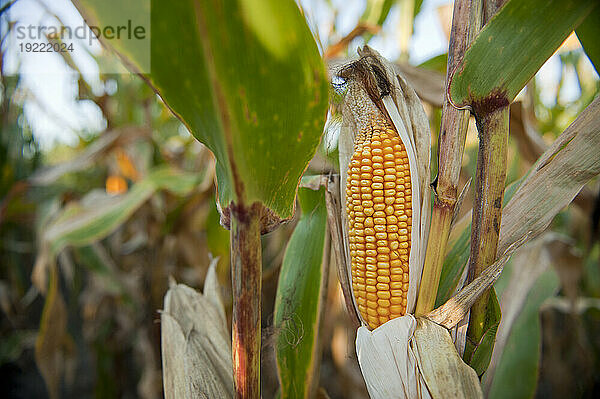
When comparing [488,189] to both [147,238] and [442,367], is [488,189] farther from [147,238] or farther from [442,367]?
[147,238]

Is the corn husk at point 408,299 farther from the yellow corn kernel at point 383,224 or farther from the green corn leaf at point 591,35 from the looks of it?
the green corn leaf at point 591,35

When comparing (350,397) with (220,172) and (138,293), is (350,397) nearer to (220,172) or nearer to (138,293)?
(138,293)

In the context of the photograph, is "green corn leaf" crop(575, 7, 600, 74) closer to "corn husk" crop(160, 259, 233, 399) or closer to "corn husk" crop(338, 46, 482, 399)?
"corn husk" crop(338, 46, 482, 399)

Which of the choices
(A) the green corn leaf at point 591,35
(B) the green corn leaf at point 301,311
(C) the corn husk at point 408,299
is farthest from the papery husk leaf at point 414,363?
(A) the green corn leaf at point 591,35

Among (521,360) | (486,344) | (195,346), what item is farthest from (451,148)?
(521,360)

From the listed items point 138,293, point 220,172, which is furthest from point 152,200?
point 220,172

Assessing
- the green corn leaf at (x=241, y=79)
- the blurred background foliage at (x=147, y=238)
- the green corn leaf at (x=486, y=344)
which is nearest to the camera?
the green corn leaf at (x=241, y=79)

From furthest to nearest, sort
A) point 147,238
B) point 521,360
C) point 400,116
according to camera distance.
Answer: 1. point 147,238
2. point 521,360
3. point 400,116
